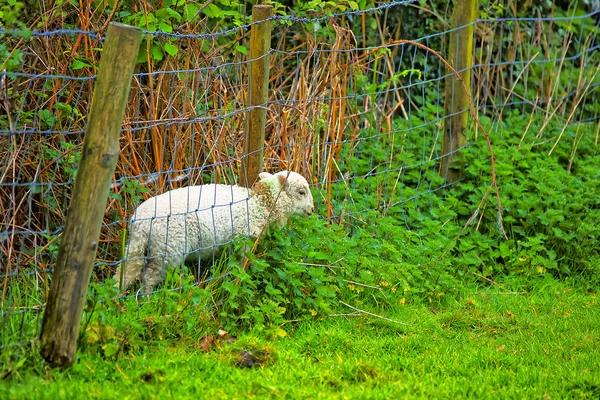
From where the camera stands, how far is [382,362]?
4.79m

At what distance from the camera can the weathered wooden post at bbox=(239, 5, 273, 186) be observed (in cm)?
550

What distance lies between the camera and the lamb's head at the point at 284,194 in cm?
559

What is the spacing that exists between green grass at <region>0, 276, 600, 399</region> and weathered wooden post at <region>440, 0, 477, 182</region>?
1921mm

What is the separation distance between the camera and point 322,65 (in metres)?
7.59

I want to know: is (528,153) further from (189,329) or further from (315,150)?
(189,329)

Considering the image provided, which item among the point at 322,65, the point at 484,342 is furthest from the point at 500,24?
the point at 484,342

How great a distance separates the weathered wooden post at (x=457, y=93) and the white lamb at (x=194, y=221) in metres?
2.38

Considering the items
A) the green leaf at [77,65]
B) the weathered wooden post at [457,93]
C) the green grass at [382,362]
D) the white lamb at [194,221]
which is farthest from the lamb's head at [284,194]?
the weathered wooden post at [457,93]

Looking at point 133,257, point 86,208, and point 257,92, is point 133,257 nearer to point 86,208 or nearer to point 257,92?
point 86,208

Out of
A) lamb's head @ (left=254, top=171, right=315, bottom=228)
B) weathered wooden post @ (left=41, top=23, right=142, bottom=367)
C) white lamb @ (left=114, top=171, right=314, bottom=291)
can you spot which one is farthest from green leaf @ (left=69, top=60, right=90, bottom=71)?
weathered wooden post @ (left=41, top=23, right=142, bottom=367)

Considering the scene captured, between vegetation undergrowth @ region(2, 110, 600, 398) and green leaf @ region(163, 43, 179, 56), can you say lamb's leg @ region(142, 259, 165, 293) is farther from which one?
green leaf @ region(163, 43, 179, 56)

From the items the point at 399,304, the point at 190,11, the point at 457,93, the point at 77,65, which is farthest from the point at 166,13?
the point at 457,93

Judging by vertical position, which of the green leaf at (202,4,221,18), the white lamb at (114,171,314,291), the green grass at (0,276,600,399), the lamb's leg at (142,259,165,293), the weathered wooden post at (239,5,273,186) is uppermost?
the green leaf at (202,4,221,18)

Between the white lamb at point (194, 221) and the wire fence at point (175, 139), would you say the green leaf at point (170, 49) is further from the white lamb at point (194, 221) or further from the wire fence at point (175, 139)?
the white lamb at point (194, 221)
